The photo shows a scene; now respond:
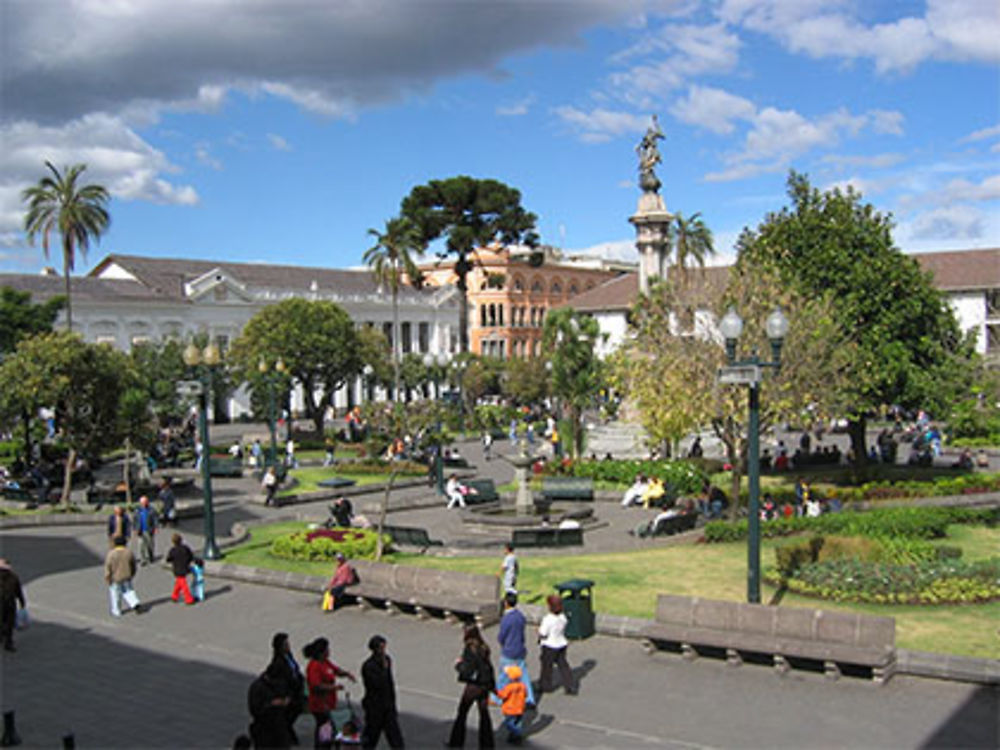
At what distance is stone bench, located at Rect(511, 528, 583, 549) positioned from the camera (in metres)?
19.8

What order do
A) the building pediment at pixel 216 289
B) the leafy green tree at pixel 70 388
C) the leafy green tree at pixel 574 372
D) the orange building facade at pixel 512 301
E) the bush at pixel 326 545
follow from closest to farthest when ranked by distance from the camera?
the bush at pixel 326 545 < the leafy green tree at pixel 70 388 < the leafy green tree at pixel 574 372 < the building pediment at pixel 216 289 < the orange building facade at pixel 512 301

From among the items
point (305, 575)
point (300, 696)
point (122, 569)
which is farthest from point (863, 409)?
point (300, 696)

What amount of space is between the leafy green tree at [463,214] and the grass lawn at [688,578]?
3532 centimetres

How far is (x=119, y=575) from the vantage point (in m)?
15.4

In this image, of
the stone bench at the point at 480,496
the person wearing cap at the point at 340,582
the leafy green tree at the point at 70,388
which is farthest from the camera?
the stone bench at the point at 480,496

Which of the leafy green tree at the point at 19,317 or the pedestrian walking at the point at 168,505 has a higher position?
the leafy green tree at the point at 19,317

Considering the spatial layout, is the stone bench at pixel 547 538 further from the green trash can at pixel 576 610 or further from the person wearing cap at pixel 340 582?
the green trash can at pixel 576 610

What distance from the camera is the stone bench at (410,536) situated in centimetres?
2011

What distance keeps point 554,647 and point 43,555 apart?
14.1 meters

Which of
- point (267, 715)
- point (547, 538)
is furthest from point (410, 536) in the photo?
point (267, 715)

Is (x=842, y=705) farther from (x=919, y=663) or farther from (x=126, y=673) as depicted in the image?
(x=126, y=673)

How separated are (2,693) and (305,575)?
602cm

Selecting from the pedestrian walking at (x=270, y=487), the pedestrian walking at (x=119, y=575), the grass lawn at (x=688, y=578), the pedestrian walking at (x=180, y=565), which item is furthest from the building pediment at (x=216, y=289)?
the pedestrian walking at (x=119, y=575)

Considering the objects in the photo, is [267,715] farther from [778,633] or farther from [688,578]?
[688,578]
